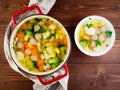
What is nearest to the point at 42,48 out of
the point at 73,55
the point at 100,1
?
the point at 73,55

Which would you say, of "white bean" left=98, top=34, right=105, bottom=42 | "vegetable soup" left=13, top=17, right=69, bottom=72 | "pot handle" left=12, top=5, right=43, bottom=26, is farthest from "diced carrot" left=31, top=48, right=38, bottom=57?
"white bean" left=98, top=34, right=105, bottom=42

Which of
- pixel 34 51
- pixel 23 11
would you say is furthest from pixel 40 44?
pixel 23 11

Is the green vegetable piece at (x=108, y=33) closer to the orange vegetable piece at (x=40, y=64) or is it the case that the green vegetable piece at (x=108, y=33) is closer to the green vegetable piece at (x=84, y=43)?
the green vegetable piece at (x=84, y=43)

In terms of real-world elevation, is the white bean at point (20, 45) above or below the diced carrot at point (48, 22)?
below

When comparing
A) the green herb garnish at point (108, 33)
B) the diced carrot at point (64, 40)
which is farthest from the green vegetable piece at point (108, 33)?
the diced carrot at point (64, 40)

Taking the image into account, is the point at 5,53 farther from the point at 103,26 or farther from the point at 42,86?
the point at 103,26

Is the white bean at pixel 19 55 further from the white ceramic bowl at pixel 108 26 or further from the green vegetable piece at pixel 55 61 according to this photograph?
the white ceramic bowl at pixel 108 26

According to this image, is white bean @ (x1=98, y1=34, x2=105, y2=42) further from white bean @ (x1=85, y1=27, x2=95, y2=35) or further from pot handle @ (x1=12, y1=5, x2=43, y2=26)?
pot handle @ (x1=12, y1=5, x2=43, y2=26)

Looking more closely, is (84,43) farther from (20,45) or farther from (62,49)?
Result: (20,45)
